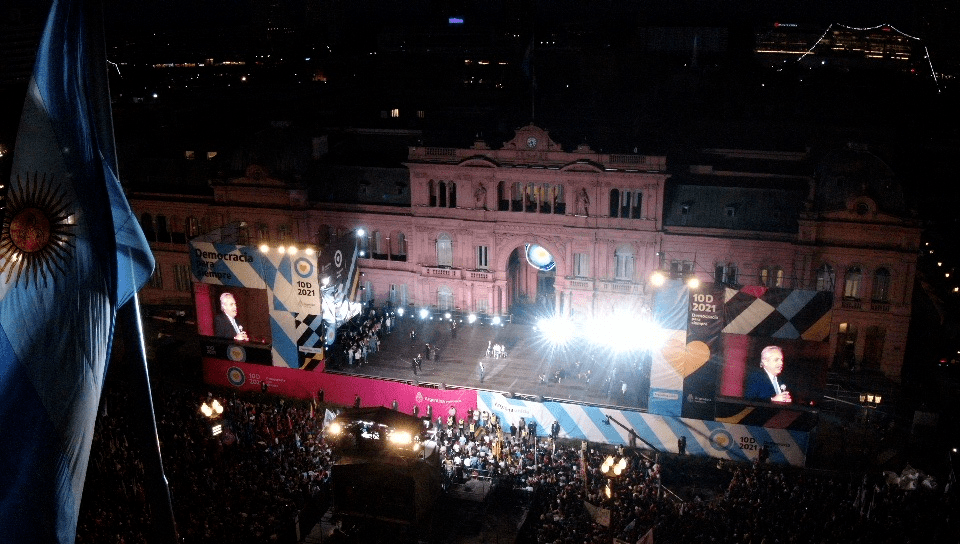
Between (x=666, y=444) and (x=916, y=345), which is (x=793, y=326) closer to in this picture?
(x=666, y=444)

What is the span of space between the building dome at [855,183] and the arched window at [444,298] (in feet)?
86.7

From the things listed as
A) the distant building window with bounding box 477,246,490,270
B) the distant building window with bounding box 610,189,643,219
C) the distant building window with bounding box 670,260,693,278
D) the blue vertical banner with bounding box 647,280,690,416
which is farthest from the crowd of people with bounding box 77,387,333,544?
the distant building window with bounding box 670,260,693,278

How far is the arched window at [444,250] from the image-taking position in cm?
6072

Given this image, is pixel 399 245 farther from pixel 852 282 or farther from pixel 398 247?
pixel 852 282

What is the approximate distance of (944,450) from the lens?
41.6 m

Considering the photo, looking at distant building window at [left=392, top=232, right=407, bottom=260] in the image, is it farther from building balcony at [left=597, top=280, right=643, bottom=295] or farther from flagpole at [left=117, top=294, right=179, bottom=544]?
flagpole at [left=117, top=294, right=179, bottom=544]

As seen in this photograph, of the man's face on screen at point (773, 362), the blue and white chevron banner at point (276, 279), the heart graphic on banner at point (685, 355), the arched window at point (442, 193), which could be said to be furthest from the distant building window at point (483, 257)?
the man's face on screen at point (773, 362)

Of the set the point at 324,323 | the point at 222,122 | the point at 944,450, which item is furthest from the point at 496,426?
the point at 222,122

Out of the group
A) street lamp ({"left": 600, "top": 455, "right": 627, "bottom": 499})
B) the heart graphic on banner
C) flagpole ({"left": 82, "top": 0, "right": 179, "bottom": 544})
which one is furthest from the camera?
the heart graphic on banner

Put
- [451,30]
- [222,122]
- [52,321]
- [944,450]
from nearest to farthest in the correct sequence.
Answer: [52,321]
[944,450]
[222,122]
[451,30]

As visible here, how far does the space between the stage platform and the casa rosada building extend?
11.5 feet

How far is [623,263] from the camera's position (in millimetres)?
57625

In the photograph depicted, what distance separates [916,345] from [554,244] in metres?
25.5

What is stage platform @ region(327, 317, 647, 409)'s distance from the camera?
49406 millimetres
